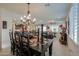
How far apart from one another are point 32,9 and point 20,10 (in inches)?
6.6

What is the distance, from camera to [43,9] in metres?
1.74

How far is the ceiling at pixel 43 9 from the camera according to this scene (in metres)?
1.73

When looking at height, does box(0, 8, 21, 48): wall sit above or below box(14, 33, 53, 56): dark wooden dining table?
above

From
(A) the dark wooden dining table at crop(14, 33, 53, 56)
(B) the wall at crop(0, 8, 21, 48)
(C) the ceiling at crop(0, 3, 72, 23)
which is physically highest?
(C) the ceiling at crop(0, 3, 72, 23)

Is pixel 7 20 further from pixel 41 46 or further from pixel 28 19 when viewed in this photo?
pixel 41 46

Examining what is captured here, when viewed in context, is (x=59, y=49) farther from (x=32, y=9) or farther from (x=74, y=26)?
(x=32, y=9)

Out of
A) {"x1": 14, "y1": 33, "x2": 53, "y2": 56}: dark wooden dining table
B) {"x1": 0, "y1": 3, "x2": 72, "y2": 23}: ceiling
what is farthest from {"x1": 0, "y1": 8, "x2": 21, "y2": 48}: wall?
{"x1": 14, "y1": 33, "x2": 53, "y2": 56}: dark wooden dining table

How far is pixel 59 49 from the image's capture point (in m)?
1.70

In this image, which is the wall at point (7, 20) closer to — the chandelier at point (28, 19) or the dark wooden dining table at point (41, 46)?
the chandelier at point (28, 19)

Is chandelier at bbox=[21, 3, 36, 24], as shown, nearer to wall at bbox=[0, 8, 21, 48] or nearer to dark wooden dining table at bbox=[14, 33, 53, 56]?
wall at bbox=[0, 8, 21, 48]

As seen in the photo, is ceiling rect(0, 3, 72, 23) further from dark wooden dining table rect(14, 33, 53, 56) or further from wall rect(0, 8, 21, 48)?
dark wooden dining table rect(14, 33, 53, 56)

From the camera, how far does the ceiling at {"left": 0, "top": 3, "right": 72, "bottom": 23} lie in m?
1.73

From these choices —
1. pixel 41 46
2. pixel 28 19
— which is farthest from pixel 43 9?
pixel 41 46

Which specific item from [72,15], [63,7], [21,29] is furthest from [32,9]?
[72,15]
